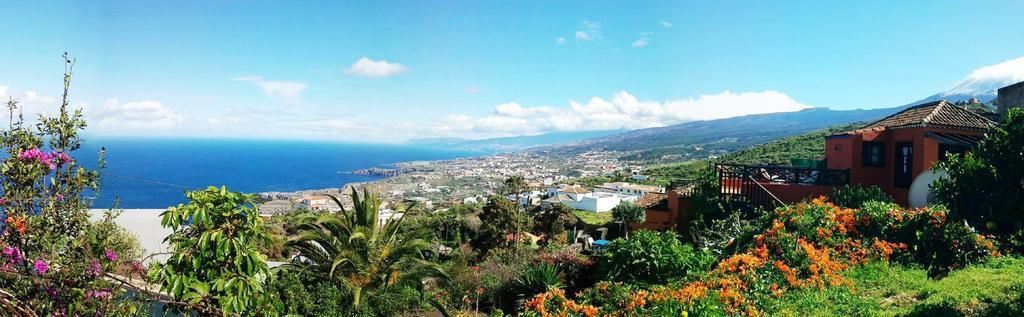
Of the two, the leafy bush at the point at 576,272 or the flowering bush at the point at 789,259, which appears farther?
the leafy bush at the point at 576,272

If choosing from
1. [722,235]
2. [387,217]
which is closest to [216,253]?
[722,235]

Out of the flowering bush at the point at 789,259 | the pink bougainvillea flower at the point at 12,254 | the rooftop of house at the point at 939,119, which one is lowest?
the flowering bush at the point at 789,259

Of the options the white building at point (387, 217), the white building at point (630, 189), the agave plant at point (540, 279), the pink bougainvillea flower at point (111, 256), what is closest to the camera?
the pink bougainvillea flower at point (111, 256)

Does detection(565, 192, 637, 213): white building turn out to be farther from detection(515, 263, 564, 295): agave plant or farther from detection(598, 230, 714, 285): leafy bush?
detection(598, 230, 714, 285): leafy bush

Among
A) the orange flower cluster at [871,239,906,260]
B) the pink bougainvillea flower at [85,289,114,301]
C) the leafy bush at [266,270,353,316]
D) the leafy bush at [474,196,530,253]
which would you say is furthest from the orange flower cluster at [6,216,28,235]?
the leafy bush at [474,196,530,253]

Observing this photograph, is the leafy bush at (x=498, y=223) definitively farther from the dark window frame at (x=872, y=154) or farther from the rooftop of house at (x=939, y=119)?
the rooftop of house at (x=939, y=119)

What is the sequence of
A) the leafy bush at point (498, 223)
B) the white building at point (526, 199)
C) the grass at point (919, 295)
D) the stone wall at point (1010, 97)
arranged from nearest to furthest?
the grass at point (919, 295)
the stone wall at point (1010, 97)
the leafy bush at point (498, 223)
the white building at point (526, 199)

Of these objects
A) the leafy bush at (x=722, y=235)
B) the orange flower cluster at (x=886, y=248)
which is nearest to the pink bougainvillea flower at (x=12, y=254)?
the leafy bush at (x=722, y=235)
